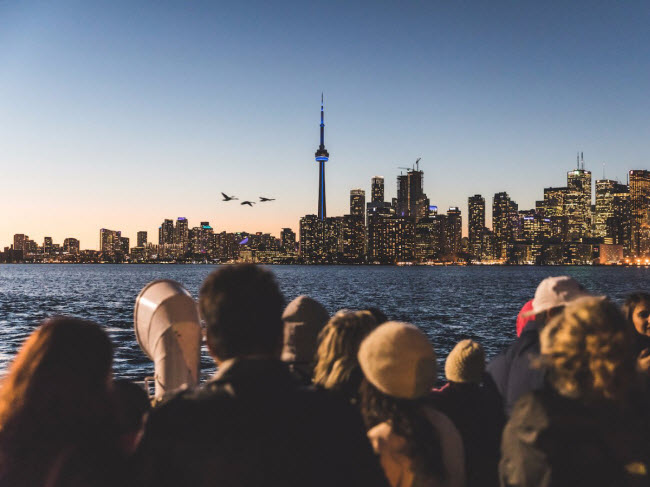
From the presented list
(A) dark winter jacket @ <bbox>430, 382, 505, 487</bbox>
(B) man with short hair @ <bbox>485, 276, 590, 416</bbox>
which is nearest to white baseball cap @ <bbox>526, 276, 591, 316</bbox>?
(B) man with short hair @ <bbox>485, 276, 590, 416</bbox>

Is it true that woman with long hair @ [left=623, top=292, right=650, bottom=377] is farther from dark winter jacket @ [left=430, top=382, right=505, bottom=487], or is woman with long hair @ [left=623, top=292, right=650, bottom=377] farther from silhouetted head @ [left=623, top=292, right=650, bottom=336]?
dark winter jacket @ [left=430, top=382, right=505, bottom=487]

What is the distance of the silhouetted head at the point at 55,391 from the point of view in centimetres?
236

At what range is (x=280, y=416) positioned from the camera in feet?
7.23

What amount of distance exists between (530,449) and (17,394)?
221cm

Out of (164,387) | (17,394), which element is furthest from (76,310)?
(17,394)

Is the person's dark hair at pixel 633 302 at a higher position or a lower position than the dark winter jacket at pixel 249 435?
higher

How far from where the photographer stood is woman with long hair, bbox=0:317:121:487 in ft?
7.64

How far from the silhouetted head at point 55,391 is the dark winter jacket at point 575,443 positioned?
1.83 meters

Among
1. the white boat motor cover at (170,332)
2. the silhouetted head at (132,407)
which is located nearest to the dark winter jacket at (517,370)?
the silhouetted head at (132,407)

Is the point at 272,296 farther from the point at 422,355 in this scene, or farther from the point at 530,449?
the point at 530,449

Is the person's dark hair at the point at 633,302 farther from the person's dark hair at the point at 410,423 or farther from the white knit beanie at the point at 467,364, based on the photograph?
the person's dark hair at the point at 410,423

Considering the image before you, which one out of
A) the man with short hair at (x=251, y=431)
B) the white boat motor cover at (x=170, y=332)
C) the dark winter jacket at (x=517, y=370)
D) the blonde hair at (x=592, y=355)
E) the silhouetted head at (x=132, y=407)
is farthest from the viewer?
the white boat motor cover at (x=170, y=332)

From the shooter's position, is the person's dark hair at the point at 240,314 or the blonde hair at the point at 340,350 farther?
the blonde hair at the point at 340,350

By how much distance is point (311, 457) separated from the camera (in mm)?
2232
